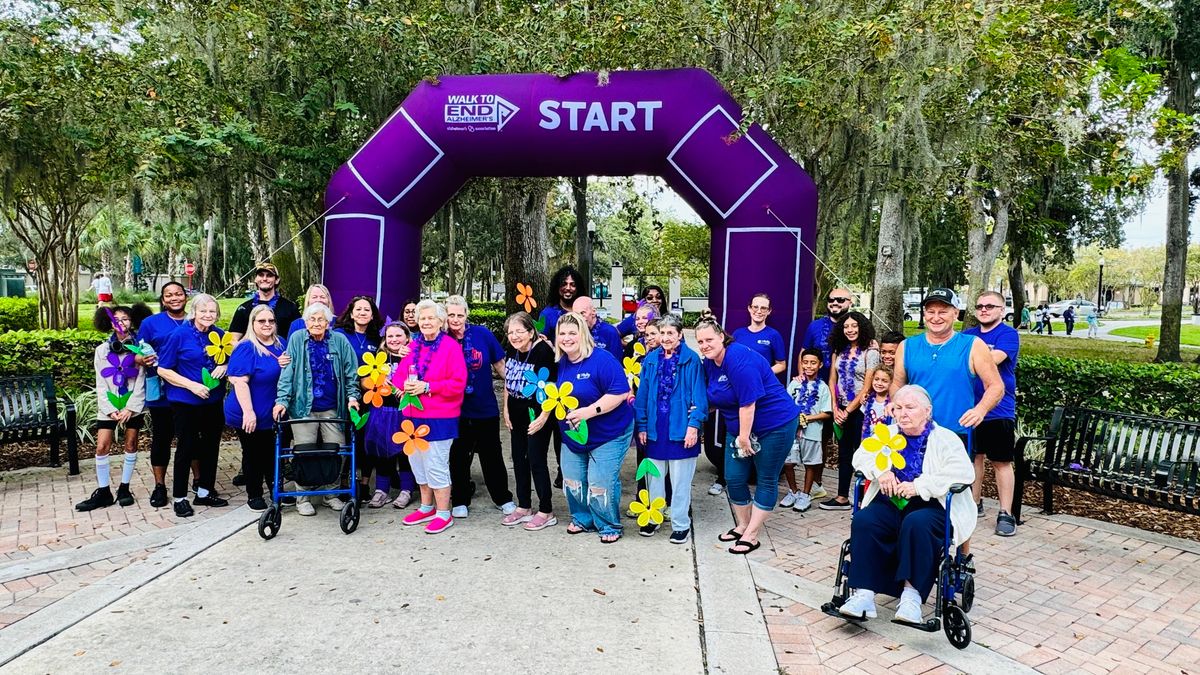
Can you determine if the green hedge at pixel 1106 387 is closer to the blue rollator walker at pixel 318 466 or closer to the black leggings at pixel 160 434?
the blue rollator walker at pixel 318 466

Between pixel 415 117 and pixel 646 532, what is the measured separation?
4184 mm

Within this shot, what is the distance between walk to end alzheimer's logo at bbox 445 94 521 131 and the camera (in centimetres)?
649

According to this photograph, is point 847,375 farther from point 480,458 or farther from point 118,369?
Answer: point 118,369

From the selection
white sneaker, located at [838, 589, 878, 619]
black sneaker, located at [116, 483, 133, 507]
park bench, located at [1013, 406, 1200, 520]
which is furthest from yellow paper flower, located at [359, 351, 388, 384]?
park bench, located at [1013, 406, 1200, 520]

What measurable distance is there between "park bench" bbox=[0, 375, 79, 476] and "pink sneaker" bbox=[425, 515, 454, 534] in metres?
3.30

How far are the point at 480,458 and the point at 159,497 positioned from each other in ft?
7.17

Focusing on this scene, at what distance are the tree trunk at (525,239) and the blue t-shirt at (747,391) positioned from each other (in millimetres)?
7613

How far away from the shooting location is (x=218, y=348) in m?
4.86

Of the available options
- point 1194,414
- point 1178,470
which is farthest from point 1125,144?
point 1178,470

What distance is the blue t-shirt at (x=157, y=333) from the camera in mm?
5016

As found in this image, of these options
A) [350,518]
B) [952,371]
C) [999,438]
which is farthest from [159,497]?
[999,438]

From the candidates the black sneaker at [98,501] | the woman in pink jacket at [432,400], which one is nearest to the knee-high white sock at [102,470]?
the black sneaker at [98,501]

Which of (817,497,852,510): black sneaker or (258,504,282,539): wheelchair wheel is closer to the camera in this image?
(258,504,282,539): wheelchair wheel

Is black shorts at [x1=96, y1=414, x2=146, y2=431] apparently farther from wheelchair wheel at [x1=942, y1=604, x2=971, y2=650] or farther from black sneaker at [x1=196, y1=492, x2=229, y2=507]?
wheelchair wheel at [x1=942, y1=604, x2=971, y2=650]
